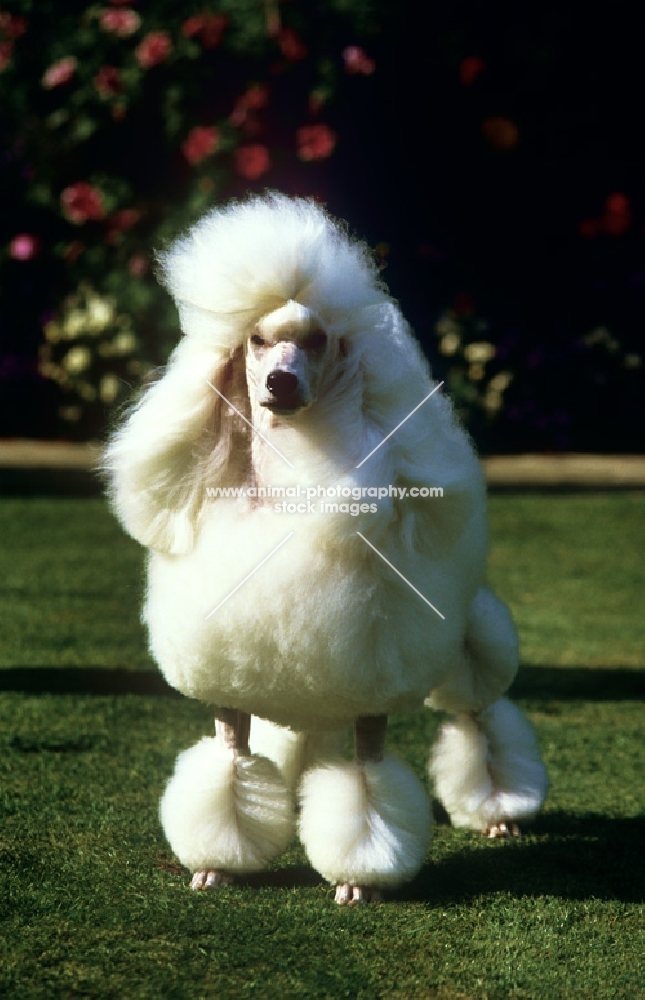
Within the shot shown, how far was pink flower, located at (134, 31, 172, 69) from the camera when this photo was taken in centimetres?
737

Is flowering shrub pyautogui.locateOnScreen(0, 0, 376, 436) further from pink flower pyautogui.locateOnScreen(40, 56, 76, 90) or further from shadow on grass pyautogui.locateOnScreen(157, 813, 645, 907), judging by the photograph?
shadow on grass pyautogui.locateOnScreen(157, 813, 645, 907)

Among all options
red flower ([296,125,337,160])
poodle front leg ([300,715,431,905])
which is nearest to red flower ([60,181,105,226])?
red flower ([296,125,337,160])

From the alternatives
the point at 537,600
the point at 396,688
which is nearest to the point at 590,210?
the point at 537,600

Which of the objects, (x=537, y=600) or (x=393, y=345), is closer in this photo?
(x=393, y=345)

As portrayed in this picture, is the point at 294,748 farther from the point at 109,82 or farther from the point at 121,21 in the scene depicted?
the point at 121,21

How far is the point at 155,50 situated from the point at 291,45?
2.54ft

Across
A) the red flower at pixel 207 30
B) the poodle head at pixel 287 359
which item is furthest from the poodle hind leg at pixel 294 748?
the red flower at pixel 207 30

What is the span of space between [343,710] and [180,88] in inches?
210

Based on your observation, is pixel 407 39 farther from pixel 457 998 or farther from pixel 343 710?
pixel 457 998

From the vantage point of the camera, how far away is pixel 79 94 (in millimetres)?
7812

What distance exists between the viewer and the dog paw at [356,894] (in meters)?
3.04

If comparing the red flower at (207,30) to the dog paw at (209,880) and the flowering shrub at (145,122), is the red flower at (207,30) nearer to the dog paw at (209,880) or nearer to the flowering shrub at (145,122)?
the flowering shrub at (145,122)

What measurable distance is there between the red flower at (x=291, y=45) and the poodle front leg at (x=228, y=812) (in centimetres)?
499

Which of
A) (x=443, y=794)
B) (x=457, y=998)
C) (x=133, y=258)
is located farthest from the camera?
(x=133, y=258)
